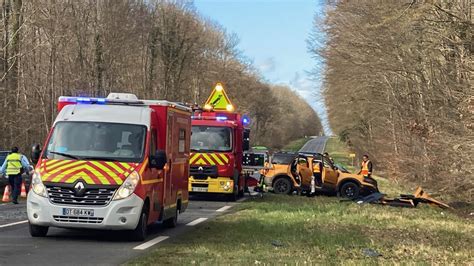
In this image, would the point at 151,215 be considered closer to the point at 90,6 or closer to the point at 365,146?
the point at 90,6

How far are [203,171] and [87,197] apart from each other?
39.7ft

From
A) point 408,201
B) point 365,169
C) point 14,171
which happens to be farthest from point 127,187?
point 365,169

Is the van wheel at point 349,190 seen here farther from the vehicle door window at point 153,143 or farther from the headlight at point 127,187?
the headlight at point 127,187

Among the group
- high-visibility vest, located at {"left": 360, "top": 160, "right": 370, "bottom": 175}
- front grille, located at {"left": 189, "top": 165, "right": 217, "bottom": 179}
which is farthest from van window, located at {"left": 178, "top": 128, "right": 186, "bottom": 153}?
high-visibility vest, located at {"left": 360, "top": 160, "right": 370, "bottom": 175}

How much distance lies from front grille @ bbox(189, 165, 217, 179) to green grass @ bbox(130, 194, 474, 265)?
14.5 feet

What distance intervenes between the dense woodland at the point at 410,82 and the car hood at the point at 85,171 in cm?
1201

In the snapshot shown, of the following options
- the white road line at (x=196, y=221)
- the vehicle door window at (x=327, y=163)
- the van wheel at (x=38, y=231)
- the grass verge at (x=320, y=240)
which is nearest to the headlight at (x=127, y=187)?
the grass verge at (x=320, y=240)

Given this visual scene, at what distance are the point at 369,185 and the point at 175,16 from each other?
31739mm

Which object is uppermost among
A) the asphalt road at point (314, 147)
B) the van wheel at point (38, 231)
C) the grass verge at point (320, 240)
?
the asphalt road at point (314, 147)

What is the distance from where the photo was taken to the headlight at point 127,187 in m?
11.2

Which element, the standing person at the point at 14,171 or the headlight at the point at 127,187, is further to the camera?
the standing person at the point at 14,171

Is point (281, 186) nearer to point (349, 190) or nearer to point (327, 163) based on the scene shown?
point (327, 163)

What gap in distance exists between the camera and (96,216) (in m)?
11.2

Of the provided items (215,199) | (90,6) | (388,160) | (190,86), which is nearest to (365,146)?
(388,160)
